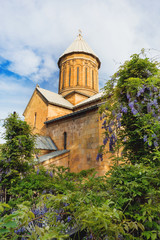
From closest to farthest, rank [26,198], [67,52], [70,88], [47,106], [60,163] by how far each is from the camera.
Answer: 1. [26,198]
2. [60,163]
3. [47,106]
4. [70,88]
5. [67,52]

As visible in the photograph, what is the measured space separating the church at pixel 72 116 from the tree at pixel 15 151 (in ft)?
1.69

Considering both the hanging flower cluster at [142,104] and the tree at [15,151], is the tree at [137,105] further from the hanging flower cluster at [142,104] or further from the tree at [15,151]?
the tree at [15,151]

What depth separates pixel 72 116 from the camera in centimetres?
1008

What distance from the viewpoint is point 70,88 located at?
1677 centimetres

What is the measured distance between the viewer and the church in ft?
28.0

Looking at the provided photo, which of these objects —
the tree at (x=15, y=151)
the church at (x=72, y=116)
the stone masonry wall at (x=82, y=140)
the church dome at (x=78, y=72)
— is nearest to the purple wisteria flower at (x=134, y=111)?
the church at (x=72, y=116)

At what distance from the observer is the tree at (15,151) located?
4.43m

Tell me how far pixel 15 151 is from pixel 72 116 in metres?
5.78

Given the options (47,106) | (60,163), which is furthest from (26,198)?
(47,106)

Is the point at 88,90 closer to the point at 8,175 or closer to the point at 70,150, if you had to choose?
the point at 70,150

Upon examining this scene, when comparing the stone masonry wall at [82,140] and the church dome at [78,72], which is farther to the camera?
the church dome at [78,72]

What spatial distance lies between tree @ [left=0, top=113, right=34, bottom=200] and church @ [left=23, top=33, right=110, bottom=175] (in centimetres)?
51

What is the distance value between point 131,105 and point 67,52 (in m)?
16.5

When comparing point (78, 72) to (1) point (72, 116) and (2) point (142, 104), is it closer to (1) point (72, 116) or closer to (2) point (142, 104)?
(1) point (72, 116)
